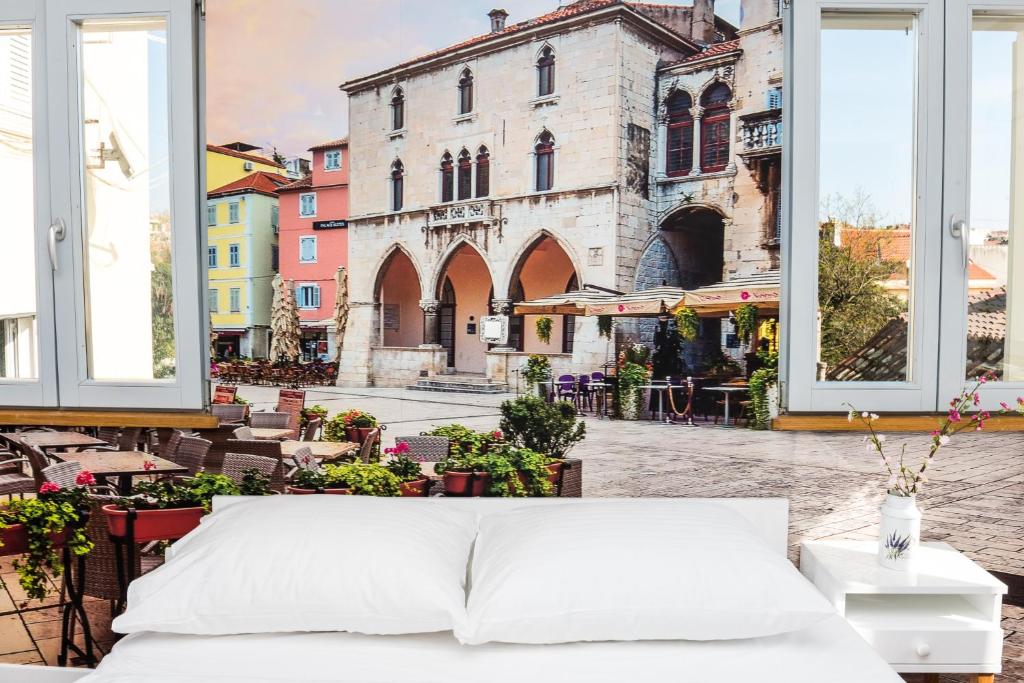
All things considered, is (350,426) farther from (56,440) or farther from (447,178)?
(56,440)

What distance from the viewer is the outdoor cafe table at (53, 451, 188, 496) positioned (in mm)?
2883

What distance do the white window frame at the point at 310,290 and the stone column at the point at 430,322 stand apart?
40 cm

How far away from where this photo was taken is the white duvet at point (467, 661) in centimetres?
177

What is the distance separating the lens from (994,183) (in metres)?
2.70

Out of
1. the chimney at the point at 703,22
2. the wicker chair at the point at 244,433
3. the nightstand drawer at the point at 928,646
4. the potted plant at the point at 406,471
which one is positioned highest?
the chimney at the point at 703,22

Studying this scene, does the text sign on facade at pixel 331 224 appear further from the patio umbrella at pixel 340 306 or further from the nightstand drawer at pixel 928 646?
the nightstand drawer at pixel 928 646

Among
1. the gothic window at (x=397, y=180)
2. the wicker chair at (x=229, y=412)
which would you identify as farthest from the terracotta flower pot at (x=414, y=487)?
the gothic window at (x=397, y=180)

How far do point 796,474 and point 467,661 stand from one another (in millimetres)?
1508

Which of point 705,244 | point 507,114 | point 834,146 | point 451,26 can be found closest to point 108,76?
point 451,26

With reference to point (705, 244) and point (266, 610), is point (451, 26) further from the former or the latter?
point (266, 610)

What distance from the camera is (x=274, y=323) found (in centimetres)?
286

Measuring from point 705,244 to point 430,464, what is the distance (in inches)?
50.6

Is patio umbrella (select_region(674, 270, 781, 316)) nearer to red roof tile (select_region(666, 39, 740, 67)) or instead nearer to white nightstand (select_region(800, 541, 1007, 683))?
red roof tile (select_region(666, 39, 740, 67))

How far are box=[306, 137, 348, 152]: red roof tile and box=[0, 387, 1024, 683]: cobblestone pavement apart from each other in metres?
0.93
